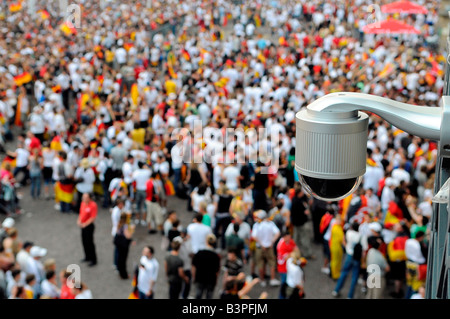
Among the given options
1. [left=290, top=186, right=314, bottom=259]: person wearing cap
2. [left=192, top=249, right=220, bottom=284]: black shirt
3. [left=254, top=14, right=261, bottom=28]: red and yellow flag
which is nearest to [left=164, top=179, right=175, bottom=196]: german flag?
[left=290, top=186, right=314, bottom=259]: person wearing cap

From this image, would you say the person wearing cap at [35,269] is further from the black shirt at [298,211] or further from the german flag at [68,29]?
the german flag at [68,29]

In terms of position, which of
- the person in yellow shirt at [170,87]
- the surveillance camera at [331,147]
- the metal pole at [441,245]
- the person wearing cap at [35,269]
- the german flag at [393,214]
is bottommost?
the person wearing cap at [35,269]

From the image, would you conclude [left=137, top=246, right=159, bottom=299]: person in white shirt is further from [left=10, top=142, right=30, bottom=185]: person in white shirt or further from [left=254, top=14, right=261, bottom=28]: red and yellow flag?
[left=254, top=14, right=261, bottom=28]: red and yellow flag

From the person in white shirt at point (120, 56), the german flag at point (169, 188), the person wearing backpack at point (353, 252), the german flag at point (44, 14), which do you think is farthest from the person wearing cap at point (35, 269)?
the german flag at point (44, 14)

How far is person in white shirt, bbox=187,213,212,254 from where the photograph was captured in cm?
832

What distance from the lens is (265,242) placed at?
8.72 m

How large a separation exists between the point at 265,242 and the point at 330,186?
7.19 metres

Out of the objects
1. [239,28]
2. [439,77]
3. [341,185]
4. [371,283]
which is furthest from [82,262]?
[239,28]

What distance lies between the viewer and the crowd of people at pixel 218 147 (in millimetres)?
8305

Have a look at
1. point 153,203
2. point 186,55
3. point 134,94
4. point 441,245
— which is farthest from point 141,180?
point 186,55

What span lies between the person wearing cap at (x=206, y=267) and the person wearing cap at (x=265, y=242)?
94 centimetres
